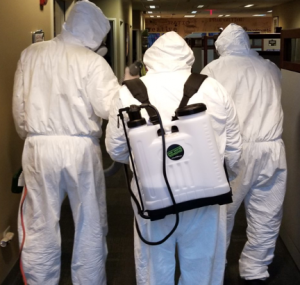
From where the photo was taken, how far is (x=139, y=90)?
1.77 meters

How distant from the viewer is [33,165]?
220cm

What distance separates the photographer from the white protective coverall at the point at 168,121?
5.87 feet

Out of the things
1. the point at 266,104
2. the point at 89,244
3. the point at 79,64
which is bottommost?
the point at 89,244

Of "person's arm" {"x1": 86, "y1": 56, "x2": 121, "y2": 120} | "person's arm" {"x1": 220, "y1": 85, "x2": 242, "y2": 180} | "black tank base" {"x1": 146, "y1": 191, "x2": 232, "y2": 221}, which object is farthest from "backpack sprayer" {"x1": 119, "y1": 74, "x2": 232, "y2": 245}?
"person's arm" {"x1": 86, "y1": 56, "x2": 121, "y2": 120}

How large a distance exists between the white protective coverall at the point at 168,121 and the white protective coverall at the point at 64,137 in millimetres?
350

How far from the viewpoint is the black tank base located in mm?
1668

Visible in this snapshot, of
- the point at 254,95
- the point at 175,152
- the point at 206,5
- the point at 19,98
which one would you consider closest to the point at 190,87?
the point at 175,152

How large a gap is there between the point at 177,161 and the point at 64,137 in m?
0.77

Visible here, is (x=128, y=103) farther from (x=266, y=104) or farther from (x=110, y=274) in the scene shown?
(x=110, y=274)

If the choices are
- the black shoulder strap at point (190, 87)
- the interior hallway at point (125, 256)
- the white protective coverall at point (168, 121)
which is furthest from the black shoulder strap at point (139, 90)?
the interior hallway at point (125, 256)

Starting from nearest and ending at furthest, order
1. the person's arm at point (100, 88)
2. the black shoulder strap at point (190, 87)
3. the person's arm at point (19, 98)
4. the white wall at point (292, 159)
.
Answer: the black shoulder strap at point (190, 87)
the person's arm at point (100, 88)
the person's arm at point (19, 98)
the white wall at point (292, 159)

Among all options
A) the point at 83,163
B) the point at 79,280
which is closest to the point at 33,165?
the point at 83,163

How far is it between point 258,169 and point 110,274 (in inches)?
42.6

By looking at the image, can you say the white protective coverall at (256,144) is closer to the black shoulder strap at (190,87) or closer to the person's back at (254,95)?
the person's back at (254,95)
